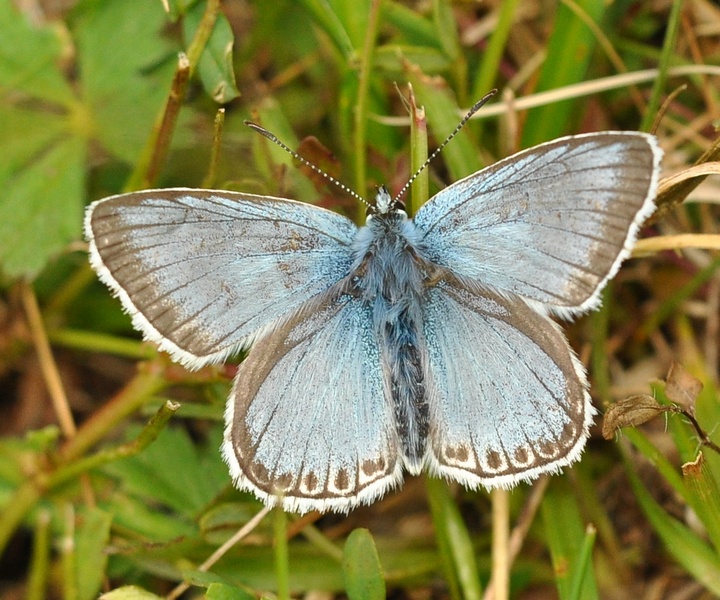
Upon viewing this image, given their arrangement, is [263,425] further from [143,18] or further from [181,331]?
[143,18]

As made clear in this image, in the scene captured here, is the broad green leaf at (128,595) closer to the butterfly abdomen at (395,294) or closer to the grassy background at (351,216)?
the grassy background at (351,216)

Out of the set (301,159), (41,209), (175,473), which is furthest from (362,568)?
(41,209)

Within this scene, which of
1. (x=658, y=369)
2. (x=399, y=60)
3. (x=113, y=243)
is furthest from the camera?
(x=658, y=369)

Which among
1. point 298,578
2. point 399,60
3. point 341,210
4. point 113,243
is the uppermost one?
point 399,60

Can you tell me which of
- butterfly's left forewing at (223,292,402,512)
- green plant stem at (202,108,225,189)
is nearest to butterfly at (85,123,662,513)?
butterfly's left forewing at (223,292,402,512)

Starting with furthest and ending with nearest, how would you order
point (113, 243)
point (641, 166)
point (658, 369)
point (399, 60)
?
1. point (658, 369)
2. point (399, 60)
3. point (113, 243)
4. point (641, 166)

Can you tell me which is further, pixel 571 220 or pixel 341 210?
pixel 341 210

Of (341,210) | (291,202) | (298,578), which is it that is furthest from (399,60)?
(298,578)
